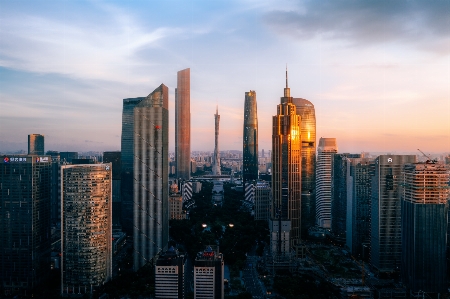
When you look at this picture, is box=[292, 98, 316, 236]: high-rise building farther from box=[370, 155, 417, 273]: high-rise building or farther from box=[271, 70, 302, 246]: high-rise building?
box=[370, 155, 417, 273]: high-rise building

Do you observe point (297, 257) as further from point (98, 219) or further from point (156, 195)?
point (98, 219)

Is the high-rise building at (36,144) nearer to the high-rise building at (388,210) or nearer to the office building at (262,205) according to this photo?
the office building at (262,205)

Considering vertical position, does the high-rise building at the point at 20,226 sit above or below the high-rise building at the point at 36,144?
below

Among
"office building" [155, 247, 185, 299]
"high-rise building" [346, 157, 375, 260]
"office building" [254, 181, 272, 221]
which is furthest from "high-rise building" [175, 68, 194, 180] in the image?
"office building" [155, 247, 185, 299]

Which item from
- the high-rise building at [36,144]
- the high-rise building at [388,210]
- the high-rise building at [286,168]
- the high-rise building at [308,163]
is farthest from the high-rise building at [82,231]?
the high-rise building at [308,163]

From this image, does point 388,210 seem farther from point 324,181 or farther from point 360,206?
point 324,181

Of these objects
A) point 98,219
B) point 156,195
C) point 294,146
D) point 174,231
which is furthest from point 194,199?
point 98,219

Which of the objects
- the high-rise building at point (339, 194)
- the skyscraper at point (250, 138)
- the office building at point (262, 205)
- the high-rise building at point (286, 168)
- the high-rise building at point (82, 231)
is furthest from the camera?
the skyscraper at point (250, 138)
